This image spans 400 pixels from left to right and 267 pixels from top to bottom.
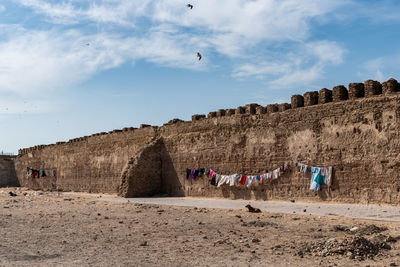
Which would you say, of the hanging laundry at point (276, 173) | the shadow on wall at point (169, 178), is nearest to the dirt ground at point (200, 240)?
the hanging laundry at point (276, 173)

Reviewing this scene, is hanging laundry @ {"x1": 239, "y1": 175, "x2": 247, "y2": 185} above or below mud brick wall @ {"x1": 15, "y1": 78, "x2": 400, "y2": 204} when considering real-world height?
below

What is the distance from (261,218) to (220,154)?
609cm

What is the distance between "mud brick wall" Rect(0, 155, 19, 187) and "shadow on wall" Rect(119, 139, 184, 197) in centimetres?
2039

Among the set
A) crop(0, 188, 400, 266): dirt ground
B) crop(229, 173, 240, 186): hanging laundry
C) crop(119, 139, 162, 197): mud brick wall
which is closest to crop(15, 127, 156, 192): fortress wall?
crop(119, 139, 162, 197): mud brick wall

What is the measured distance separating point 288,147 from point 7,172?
28.8 meters

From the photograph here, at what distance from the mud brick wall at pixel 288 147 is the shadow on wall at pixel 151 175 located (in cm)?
5

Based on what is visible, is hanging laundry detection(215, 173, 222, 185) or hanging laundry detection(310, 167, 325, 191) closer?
hanging laundry detection(310, 167, 325, 191)

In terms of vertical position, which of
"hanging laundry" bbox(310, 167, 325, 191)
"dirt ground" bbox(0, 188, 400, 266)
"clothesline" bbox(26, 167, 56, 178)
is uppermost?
"clothesline" bbox(26, 167, 56, 178)

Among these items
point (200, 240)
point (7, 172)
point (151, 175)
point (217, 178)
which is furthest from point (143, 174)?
point (7, 172)

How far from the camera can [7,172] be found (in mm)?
34812

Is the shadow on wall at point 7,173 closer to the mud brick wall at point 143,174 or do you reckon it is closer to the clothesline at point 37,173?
the clothesline at point 37,173

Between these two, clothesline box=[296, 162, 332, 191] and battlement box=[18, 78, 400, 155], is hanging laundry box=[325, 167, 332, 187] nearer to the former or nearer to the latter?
clothesline box=[296, 162, 332, 191]

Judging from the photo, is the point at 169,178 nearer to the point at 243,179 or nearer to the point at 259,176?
the point at 243,179

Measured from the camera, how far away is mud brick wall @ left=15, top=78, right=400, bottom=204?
443 inches
